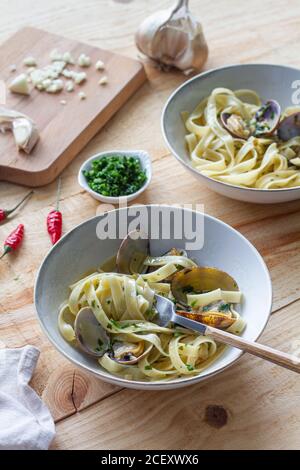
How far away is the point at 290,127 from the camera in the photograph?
318 cm

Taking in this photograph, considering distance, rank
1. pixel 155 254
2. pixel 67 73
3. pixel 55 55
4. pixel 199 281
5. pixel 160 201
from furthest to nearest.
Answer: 1. pixel 55 55
2. pixel 67 73
3. pixel 160 201
4. pixel 155 254
5. pixel 199 281

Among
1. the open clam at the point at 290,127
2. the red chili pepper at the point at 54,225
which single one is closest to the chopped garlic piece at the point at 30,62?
the red chili pepper at the point at 54,225

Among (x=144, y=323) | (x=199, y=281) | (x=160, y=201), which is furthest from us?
(x=160, y=201)

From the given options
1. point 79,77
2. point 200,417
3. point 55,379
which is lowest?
point 200,417

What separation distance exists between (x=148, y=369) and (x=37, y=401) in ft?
1.34

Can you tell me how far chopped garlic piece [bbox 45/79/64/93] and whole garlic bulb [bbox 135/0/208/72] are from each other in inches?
22.0

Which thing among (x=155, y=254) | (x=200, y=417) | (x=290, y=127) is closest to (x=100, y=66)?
(x=290, y=127)

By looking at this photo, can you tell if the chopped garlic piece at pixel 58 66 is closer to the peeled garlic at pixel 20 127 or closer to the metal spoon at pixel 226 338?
the peeled garlic at pixel 20 127

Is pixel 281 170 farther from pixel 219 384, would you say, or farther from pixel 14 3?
pixel 14 3

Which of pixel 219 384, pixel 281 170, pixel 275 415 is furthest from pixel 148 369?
pixel 281 170

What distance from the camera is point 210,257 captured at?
265 centimetres

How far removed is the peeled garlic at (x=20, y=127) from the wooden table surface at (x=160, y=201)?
0.22m

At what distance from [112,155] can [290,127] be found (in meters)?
0.87

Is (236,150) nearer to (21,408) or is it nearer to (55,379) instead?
(55,379)
